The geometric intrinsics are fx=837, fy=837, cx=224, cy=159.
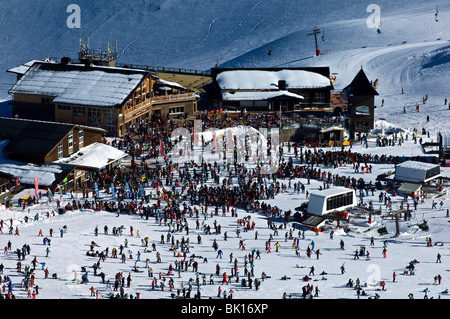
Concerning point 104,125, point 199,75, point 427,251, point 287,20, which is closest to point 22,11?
point 287,20

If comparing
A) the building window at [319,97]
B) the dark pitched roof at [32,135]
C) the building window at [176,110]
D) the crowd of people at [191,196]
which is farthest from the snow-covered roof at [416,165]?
the dark pitched roof at [32,135]

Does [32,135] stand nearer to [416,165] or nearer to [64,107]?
[64,107]

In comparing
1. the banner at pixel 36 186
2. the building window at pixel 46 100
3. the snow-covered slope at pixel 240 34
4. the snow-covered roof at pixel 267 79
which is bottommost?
the banner at pixel 36 186

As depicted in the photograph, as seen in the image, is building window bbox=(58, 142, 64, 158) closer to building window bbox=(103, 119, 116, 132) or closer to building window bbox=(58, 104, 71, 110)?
building window bbox=(103, 119, 116, 132)

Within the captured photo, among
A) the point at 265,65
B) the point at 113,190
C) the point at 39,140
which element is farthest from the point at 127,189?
the point at 265,65

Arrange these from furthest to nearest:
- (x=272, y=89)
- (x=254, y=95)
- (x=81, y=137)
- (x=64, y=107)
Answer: (x=272, y=89) → (x=254, y=95) → (x=64, y=107) → (x=81, y=137)

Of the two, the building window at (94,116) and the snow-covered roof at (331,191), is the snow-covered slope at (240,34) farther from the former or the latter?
the snow-covered roof at (331,191)

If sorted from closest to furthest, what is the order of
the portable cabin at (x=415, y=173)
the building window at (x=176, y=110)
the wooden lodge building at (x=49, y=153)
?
the wooden lodge building at (x=49, y=153), the portable cabin at (x=415, y=173), the building window at (x=176, y=110)

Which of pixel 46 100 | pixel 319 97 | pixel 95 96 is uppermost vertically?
pixel 319 97
